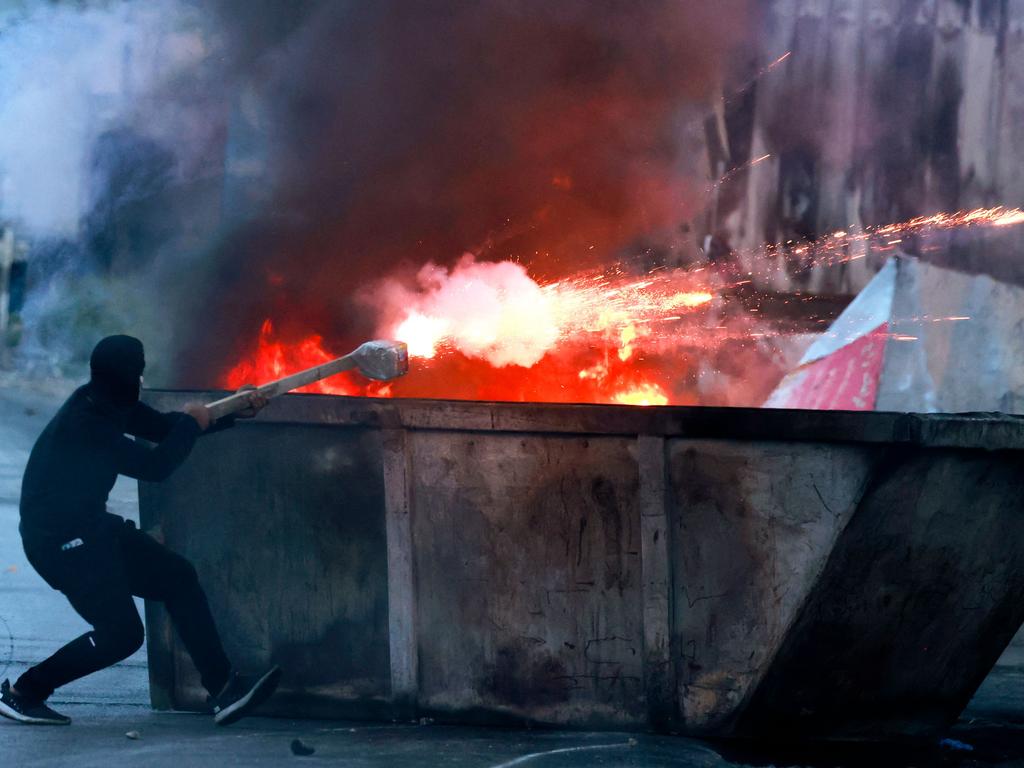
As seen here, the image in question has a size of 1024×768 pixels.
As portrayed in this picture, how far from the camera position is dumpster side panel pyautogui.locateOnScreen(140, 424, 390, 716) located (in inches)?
149

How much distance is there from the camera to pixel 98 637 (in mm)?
3664

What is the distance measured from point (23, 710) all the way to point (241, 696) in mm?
740

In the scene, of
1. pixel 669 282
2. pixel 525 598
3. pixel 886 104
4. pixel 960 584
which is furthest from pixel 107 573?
pixel 886 104

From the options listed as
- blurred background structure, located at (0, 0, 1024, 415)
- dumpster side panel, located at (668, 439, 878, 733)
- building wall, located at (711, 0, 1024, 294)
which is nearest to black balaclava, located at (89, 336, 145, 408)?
blurred background structure, located at (0, 0, 1024, 415)

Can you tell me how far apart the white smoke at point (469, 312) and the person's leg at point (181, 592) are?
2291 millimetres

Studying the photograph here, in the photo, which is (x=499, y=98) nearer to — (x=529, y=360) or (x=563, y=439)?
(x=529, y=360)

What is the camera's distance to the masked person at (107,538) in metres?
3.60

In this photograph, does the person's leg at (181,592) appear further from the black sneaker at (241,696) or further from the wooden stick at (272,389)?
the wooden stick at (272,389)

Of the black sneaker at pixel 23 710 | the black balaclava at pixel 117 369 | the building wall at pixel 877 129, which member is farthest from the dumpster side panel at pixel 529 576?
the building wall at pixel 877 129

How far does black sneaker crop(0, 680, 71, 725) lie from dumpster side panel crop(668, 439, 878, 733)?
215 centimetres

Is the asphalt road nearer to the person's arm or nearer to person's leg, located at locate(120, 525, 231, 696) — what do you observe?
person's leg, located at locate(120, 525, 231, 696)

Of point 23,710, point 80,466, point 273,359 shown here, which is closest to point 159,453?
point 80,466

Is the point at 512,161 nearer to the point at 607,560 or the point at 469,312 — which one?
the point at 469,312

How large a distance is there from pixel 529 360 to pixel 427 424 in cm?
250
